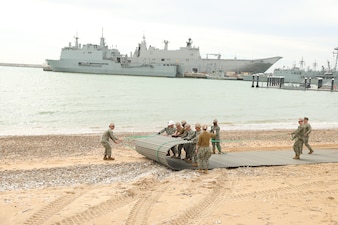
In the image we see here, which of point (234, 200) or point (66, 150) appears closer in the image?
point (234, 200)

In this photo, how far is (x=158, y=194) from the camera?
7.05 m

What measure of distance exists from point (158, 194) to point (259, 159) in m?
4.26

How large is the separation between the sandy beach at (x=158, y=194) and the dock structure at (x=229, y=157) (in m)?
0.29

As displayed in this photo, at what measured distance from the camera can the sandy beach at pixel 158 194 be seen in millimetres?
5793

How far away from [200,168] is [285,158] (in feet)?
9.80

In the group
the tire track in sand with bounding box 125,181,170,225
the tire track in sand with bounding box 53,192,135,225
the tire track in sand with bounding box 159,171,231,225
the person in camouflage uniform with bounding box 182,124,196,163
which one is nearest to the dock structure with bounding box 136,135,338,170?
the person in camouflage uniform with bounding box 182,124,196,163

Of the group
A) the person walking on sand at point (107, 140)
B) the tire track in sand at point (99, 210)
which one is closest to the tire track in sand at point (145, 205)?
the tire track in sand at point (99, 210)

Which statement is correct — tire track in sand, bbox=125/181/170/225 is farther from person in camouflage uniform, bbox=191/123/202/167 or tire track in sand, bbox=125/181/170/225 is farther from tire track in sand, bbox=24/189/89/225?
person in camouflage uniform, bbox=191/123/202/167

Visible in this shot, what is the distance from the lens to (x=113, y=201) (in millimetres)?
6582

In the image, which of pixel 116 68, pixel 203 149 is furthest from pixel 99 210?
pixel 116 68

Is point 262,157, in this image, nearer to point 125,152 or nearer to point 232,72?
point 125,152

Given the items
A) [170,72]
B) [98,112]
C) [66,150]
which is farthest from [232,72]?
[66,150]

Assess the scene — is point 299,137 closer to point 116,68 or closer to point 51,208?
point 51,208

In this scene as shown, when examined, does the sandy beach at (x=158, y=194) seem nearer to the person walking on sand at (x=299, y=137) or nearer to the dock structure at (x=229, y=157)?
the dock structure at (x=229, y=157)
